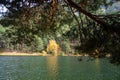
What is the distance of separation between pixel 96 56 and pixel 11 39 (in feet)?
9.89

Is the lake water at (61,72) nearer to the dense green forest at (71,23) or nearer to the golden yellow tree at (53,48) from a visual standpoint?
the dense green forest at (71,23)

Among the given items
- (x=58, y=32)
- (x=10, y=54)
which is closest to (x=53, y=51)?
(x=10, y=54)

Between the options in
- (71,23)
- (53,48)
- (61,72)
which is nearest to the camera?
(71,23)

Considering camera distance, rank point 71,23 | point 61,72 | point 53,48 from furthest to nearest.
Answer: point 53,48 → point 61,72 → point 71,23

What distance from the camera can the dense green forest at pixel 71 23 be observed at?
6707 mm

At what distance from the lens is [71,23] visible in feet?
28.3

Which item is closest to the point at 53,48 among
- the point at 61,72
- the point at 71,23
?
the point at 61,72

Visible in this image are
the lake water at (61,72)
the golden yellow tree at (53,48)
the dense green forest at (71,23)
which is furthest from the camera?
the golden yellow tree at (53,48)

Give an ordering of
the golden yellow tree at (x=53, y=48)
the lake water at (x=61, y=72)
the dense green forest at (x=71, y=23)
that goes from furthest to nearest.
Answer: the golden yellow tree at (x=53, y=48)
the lake water at (x=61, y=72)
the dense green forest at (x=71, y=23)

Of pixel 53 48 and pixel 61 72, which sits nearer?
pixel 61 72

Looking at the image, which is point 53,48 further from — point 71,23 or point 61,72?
point 71,23

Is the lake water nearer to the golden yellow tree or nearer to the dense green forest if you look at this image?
the dense green forest

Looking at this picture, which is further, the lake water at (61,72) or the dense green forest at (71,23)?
the lake water at (61,72)

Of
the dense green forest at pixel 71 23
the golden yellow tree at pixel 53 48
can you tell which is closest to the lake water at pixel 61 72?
the dense green forest at pixel 71 23
